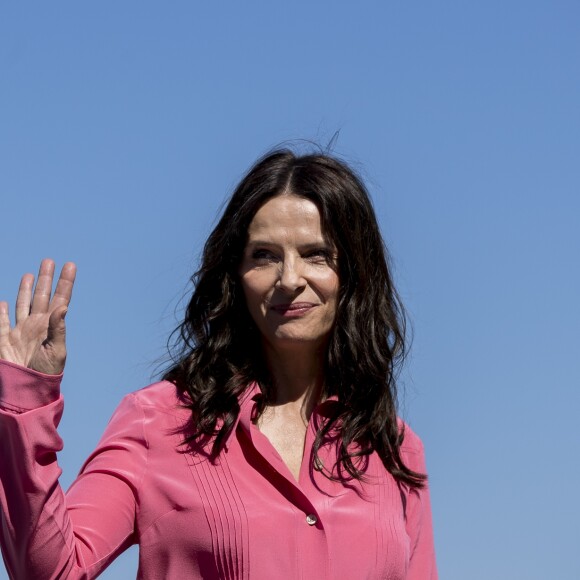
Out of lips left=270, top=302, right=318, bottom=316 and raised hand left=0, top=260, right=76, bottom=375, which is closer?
raised hand left=0, top=260, right=76, bottom=375

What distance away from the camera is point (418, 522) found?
7480mm

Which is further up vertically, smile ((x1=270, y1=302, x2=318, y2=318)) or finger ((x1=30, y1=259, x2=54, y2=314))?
finger ((x1=30, y1=259, x2=54, y2=314))

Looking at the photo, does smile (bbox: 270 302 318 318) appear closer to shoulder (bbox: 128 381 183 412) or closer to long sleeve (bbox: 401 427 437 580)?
shoulder (bbox: 128 381 183 412)

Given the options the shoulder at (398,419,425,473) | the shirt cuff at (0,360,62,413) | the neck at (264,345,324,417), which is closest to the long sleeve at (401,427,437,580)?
the shoulder at (398,419,425,473)

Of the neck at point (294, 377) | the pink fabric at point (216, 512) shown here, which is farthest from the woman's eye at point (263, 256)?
the pink fabric at point (216, 512)

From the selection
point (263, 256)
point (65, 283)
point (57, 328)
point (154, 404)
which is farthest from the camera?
point (263, 256)

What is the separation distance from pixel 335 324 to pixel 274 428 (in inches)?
22.5

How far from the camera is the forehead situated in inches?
286

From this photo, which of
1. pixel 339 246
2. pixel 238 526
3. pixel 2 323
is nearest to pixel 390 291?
pixel 339 246

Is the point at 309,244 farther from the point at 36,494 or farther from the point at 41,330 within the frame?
the point at 36,494

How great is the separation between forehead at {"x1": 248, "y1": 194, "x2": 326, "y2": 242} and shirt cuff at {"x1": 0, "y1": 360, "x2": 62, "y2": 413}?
175 centimetres

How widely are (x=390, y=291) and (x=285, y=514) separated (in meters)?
1.40

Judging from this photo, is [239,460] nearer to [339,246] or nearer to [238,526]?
[238,526]

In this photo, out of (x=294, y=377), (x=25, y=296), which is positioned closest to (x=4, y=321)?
(x=25, y=296)
